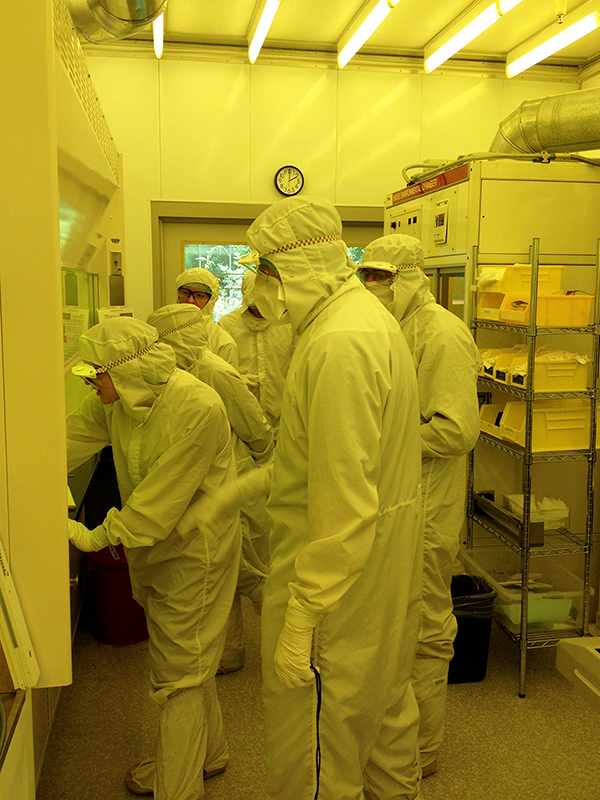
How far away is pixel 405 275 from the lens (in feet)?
8.87

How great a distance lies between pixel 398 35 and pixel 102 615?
13.3ft

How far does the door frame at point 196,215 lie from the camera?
16.3 feet

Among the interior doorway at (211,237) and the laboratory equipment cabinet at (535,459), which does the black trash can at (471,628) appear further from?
the interior doorway at (211,237)

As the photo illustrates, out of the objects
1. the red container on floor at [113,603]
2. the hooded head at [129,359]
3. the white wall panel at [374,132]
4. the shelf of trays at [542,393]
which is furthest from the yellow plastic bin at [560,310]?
the white wall panel at [374,132]

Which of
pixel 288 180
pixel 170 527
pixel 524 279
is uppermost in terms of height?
pixel 288 180

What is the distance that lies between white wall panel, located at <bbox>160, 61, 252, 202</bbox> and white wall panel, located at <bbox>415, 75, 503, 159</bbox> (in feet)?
4.34

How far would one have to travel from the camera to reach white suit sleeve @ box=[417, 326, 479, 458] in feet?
7.88

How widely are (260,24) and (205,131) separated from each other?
1.05 meters

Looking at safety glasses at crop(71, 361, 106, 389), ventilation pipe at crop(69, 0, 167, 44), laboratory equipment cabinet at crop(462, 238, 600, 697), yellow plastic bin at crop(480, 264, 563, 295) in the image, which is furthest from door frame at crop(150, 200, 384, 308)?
safety glasses at crop(71, 361, 106, 389)

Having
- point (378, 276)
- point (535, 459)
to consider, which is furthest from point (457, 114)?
point (535, 459)

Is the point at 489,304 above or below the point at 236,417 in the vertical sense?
above

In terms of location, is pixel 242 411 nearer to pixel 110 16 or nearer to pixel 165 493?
pixel 165 493

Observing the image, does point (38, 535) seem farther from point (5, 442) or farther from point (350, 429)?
point (350, 429)

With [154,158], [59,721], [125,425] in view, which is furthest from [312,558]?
[154,158]
